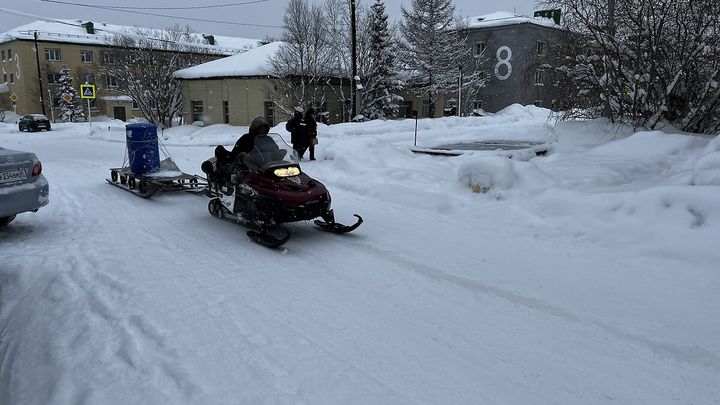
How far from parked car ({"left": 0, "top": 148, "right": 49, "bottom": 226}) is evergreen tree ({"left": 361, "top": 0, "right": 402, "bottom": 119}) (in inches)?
1241

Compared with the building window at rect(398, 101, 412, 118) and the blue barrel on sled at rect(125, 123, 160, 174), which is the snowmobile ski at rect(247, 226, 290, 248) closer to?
the blue barrel on sled at rect(125, 123, 160, 174)

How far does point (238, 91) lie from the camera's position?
3856 centimetres

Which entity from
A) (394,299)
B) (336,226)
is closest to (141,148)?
(336,226)

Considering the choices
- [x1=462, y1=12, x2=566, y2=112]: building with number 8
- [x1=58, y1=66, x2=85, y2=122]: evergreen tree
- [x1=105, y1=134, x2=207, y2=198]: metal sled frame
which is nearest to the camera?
[x1=105, y1=134, x2=207, y2=198]: metal sled frame

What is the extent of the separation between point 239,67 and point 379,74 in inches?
419

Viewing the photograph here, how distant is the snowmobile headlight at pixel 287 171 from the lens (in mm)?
7078

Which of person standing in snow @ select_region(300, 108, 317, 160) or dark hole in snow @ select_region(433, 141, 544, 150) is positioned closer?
person standing in snow @ select_region(300, 108, 317, 160)

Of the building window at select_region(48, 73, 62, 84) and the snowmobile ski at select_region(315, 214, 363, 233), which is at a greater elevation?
the building window at select_region(48, 73, 62, 84)

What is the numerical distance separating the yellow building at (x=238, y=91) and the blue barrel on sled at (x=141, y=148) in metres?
25.3

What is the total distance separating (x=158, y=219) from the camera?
821 cm

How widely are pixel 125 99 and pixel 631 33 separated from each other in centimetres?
6013

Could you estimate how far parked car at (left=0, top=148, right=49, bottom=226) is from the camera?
6785 mm

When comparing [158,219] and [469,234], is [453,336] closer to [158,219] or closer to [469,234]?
[469,234]

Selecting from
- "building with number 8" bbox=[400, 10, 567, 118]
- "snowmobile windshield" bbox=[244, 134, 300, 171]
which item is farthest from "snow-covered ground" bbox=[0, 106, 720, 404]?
"building with number 8" bbox=[400, 10, 567, 118]
